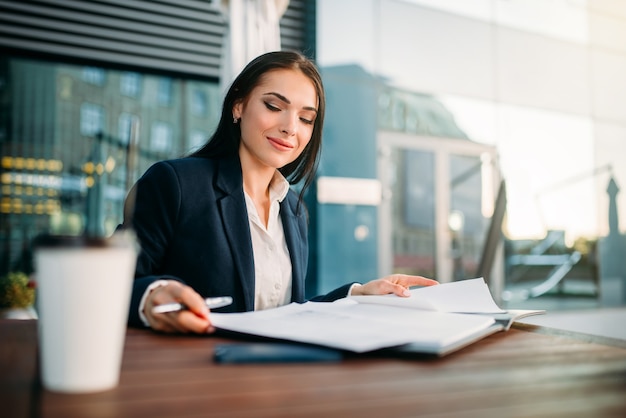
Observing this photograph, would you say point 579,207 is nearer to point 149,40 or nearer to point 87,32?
point 149,40

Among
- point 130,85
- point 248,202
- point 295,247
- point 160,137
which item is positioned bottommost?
point 295,247

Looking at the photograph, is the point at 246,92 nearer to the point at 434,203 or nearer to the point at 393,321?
the point at 393,321

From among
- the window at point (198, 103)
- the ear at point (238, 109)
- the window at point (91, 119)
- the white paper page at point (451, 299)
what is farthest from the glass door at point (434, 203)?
the white paper page at point (451, 299)

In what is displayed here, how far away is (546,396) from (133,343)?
536 mm

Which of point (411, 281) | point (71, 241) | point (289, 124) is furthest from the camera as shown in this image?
point (289, 124)

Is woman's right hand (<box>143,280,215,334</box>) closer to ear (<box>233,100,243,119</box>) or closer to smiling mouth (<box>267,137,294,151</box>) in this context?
Result: smiling mouth (<box>267,137,294,151</box>)

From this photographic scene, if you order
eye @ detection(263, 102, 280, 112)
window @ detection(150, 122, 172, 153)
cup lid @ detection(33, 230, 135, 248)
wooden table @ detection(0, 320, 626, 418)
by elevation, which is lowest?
wooden table @ detection(0, 320, 626, 418)

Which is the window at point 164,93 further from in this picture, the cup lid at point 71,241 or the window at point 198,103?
the cup lid at point 71,241

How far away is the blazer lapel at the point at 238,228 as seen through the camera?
135cm

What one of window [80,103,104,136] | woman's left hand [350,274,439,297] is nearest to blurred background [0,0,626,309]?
window [80,103,104,136]

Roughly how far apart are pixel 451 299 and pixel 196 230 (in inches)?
24.7

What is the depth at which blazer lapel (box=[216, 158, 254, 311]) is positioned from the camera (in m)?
1.35

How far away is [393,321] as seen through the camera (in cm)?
83

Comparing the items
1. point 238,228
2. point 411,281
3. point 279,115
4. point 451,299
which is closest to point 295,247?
point 238,228
